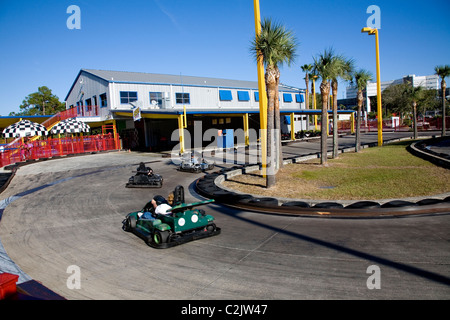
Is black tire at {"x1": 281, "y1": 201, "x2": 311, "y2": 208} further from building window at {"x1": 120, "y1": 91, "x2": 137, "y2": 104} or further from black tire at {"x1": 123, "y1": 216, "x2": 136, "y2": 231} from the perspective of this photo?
building window at {"x1": 120, "y1": 91, "x2": 137, "y2": 104}

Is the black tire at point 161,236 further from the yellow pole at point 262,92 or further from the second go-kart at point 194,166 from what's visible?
the second go-kart at point 194,166

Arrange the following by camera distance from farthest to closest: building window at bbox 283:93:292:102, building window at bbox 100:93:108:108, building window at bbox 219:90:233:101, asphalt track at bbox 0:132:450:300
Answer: building window at bbox 283:93:292:102, building window at bbox 219:90:233:101, building window at bbox 100:93:108:108, asphalt track at bbox 0:132:450:300

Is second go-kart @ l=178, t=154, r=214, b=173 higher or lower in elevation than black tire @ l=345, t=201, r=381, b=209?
higher

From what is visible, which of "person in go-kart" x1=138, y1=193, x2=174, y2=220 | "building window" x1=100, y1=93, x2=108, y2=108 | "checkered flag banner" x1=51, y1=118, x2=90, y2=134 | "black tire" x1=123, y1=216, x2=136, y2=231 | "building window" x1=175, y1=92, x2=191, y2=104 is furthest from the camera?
"building window" x1=175, y1=92, x2=191, y2=104

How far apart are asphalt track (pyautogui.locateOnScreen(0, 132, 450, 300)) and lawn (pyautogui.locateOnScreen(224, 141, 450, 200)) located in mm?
2290

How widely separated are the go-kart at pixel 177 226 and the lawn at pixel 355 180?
14.4 feet

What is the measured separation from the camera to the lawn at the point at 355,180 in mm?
10078

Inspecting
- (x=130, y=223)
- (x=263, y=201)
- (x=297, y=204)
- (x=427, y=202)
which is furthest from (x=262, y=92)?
(x=130, y=223)

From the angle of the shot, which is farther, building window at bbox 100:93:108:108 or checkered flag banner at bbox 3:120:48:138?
building window at bbox 100:93:108:108

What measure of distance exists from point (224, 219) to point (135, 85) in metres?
25.5

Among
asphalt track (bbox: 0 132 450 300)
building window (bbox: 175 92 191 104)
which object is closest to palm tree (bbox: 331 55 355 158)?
asphalt track (bbox: 0 132 450 300)

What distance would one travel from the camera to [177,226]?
6.61 metres

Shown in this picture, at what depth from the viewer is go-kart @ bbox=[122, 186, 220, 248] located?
6.54 metres
